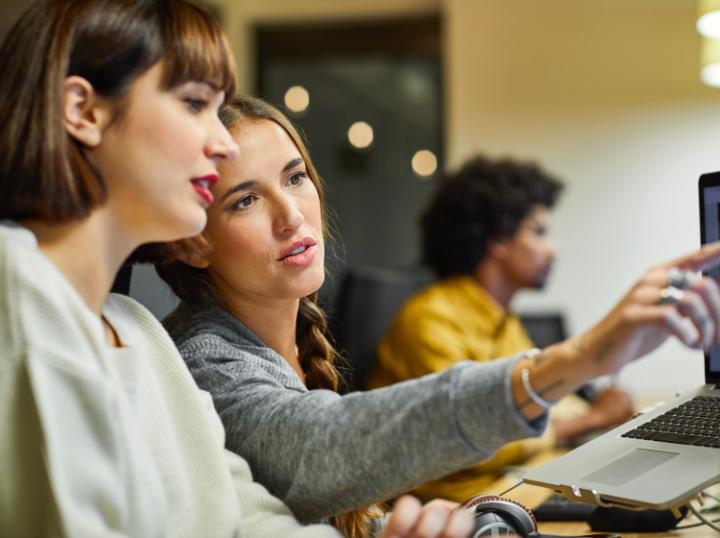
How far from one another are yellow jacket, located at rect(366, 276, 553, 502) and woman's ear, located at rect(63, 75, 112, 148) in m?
1.59

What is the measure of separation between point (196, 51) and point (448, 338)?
1739 mm

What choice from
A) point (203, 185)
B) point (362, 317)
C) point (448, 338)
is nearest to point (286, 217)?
point (203, 185)

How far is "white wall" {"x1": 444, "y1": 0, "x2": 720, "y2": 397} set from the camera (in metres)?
4.06

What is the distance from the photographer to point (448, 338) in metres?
2.52

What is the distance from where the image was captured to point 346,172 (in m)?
4.70

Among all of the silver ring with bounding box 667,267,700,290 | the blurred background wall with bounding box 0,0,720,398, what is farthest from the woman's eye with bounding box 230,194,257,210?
the blurred background wall with bounding box 0,0,720,398

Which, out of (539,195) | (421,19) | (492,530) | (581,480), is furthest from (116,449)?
(421,19)

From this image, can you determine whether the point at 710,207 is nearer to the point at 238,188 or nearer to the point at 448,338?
the point at 238,188

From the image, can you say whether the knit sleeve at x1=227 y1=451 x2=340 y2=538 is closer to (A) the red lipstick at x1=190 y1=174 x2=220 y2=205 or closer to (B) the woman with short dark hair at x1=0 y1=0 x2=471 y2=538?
(B) the woman with short dark hair at x1=0 y1=0 x2=471 y2=538

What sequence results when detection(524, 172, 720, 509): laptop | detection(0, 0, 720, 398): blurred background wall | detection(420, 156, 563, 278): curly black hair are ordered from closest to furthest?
detection(524, 172, 720, 509): laptop
detection(420, 156, 563, 278): curly black hair
detection(0, 0, 720, 398): blurred background wall

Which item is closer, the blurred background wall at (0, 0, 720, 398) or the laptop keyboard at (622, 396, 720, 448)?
the laptop keyboard at (622, 396, 720, 448)

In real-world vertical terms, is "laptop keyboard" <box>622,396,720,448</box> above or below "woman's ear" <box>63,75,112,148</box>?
below

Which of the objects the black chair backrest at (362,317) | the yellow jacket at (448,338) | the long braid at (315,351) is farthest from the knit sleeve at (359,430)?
the black chair backrest at (362,317)

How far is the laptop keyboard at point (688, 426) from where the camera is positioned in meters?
1.06
